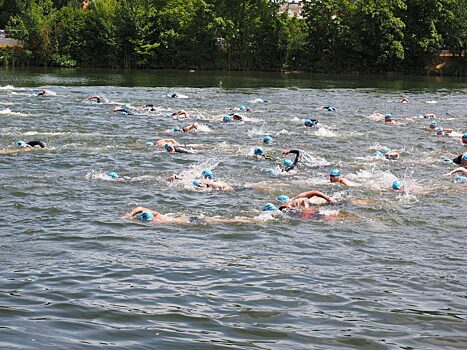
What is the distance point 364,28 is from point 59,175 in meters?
56.3

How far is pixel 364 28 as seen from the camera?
68.8 m

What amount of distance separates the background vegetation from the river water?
45.6 meters

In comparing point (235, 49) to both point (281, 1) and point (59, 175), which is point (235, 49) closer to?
point (281, 1)

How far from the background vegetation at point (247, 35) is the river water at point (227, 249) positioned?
1795 inches

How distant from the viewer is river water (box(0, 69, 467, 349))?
8259mm

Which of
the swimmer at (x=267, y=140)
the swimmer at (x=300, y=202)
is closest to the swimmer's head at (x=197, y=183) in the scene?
the swimmer at (x=300, y=202)

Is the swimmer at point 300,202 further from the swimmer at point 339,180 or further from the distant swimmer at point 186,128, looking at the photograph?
the distant swimmer at point 186,128

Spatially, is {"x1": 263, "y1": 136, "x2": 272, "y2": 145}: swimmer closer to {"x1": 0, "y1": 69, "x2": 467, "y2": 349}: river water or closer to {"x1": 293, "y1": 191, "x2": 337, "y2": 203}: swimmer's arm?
{"x1": 0, "y1": 69, "x2": 467, "y2": 349}: river water

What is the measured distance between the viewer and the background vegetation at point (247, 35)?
223 feet

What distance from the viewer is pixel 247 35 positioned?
72.1 metres

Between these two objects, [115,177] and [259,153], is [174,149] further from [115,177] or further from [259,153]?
[115,177]

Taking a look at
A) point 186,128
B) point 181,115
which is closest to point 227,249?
point 186,128

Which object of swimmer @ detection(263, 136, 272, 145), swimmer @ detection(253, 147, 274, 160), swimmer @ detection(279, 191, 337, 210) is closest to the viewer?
swimmer @ detection(279, 191, 337, 210)

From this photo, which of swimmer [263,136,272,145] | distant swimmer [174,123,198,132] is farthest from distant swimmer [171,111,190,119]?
swimmer [263,136,272,145]
